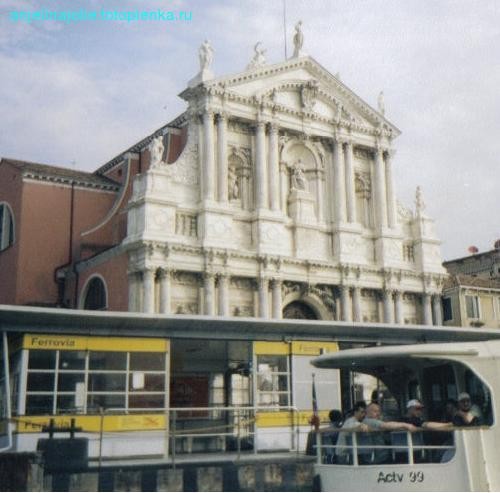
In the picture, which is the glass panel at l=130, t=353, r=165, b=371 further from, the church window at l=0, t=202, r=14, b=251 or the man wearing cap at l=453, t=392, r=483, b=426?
the church window at l=0, t=202, r=14, b=251

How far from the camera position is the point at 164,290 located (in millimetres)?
29359

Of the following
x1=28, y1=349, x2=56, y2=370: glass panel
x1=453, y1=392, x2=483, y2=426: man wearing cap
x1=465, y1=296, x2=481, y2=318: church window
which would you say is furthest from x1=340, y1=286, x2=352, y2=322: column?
x1=453, y1=392, x2=483, y2=426: man wearing cap

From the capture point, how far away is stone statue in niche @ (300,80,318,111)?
35469mm

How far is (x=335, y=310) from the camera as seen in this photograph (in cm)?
3400

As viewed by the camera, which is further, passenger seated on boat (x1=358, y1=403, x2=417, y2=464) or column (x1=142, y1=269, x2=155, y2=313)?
column (x1=142, y1=269, x2=155, y2=313)

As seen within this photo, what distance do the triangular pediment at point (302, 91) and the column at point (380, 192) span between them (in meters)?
1.66

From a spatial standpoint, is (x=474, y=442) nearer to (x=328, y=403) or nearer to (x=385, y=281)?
(x=328, y=403)

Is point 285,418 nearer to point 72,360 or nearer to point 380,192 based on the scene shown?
point 72,360

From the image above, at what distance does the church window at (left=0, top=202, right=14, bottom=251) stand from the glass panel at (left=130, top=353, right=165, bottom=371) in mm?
19718

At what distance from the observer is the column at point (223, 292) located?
3036 cm

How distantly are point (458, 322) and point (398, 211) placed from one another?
728cm

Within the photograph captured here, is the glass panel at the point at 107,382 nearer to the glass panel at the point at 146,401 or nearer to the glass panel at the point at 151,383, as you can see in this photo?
the glass panel at the point at 151,383

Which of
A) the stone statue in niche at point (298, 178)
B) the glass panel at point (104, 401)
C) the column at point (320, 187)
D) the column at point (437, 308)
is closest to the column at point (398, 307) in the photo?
the column at point (437, 308)

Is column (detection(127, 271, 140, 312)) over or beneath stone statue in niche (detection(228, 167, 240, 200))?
beneath
